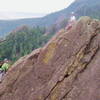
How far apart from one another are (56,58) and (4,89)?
18.6ft

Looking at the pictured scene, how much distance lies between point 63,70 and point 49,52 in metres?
2.36

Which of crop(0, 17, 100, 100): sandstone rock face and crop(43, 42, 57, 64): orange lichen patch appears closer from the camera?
crop(0, 17, 100, 100): sandstone rock face

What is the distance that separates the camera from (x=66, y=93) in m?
25.5

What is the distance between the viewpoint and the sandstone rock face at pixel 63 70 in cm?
2527

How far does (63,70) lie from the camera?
2650 cm

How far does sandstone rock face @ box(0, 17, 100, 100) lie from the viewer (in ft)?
82.9

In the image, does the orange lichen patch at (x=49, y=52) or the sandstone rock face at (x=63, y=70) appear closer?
the sandstone rock face at (x=63, y=70)

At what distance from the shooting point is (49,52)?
91.5 ft

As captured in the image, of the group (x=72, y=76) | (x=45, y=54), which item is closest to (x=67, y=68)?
(x=72, y=76)

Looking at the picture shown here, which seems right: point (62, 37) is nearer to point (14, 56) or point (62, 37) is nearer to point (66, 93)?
point (66, 93)

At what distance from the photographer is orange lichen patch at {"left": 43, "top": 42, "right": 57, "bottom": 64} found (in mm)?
27562

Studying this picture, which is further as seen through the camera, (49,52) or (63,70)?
(49,52)

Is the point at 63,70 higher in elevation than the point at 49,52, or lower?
lower

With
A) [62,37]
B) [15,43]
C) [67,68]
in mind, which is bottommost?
[15,43]
